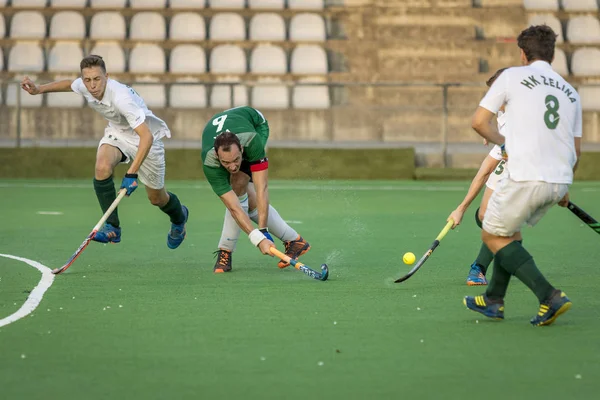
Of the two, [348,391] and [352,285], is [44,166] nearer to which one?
[352,285]

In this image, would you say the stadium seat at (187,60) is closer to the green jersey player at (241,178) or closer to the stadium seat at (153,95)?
the stadium seat at (153,95)

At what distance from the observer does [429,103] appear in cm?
1867

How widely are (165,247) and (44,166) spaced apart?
789 cm

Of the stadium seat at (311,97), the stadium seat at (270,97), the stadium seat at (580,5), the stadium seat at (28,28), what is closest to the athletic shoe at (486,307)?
the stadium seat at (270,97)

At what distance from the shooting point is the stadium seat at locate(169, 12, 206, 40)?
63.0 ft

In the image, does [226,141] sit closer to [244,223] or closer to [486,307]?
[244,223]

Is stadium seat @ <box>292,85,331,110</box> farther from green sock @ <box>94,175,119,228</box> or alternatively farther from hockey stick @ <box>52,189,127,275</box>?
hockey stick @ <box>52,189,127,275</box>

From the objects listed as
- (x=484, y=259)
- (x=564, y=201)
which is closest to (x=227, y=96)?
(x=484, y=259)

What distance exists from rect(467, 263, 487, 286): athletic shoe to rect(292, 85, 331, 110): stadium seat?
1091cm

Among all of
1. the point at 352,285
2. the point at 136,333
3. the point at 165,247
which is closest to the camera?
the point at 136,333

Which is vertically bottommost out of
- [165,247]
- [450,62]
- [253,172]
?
[165,247]

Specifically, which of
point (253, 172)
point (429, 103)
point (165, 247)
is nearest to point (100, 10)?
point (429, 103)

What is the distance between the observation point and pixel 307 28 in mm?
19359

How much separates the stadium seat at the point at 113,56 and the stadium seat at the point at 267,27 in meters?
2.29
